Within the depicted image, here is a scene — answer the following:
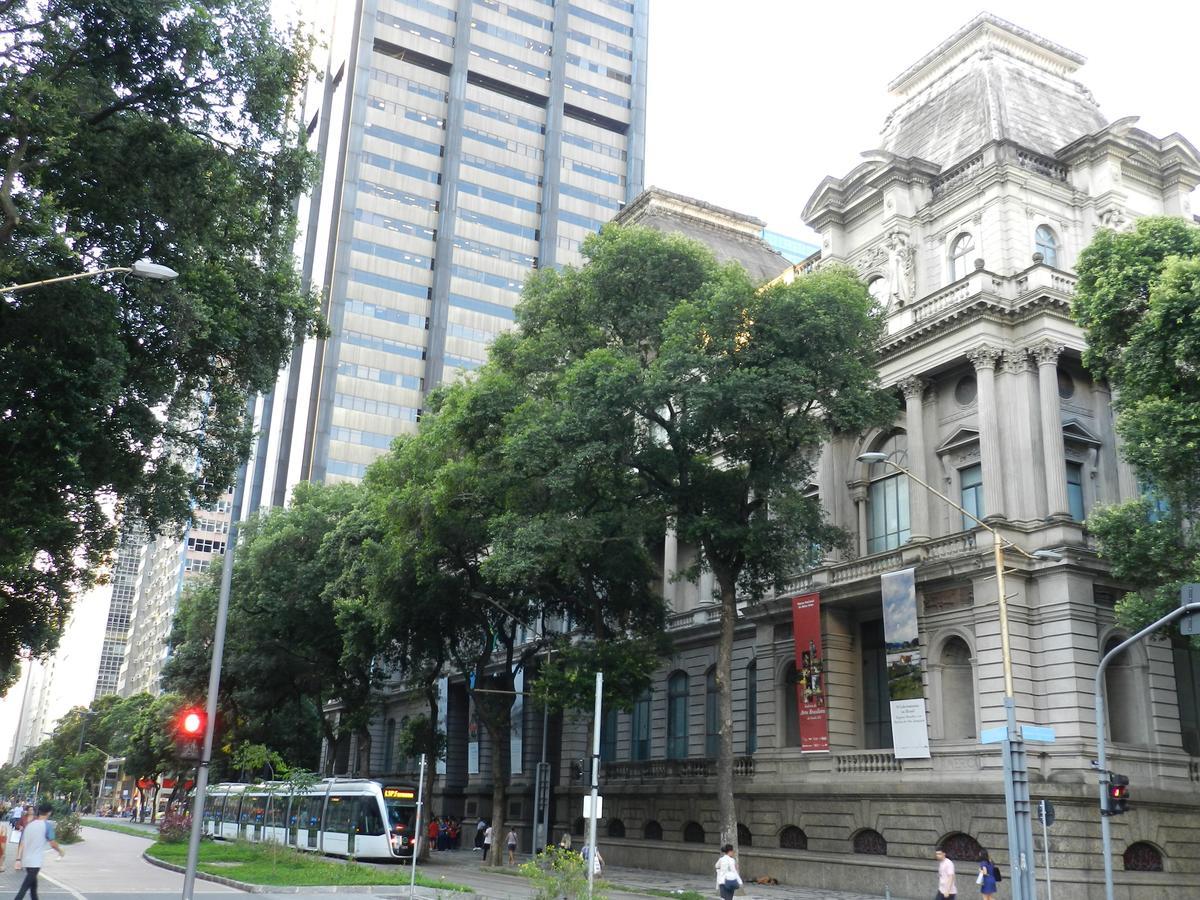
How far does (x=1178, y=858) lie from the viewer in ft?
91.0

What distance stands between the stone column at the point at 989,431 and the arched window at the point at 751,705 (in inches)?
413

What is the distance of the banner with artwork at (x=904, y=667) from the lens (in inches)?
1191

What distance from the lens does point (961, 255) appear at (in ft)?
117

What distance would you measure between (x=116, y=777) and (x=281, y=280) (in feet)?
437

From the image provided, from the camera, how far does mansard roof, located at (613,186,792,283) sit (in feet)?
163

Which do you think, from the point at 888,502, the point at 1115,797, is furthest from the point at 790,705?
the point at 1115,797

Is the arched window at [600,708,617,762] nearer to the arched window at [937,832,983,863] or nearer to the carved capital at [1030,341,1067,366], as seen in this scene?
the arched window at [937,832,983,863]

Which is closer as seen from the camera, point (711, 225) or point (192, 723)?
point (192, 723)

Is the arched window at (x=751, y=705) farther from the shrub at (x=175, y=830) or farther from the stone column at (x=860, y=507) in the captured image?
the shrub at (x=175, y=830)

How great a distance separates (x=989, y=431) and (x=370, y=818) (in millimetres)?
23799

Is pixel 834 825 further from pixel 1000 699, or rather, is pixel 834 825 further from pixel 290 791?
pixel 290 791

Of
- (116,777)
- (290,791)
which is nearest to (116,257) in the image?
(290,791)

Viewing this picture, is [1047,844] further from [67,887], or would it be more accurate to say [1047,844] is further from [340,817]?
[340,817]

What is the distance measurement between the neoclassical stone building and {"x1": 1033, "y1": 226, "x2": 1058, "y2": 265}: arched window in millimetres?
76
